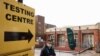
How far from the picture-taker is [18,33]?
1.84 meters

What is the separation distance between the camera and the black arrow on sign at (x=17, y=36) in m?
1.66

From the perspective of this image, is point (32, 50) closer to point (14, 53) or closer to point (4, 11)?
point (14, 53)

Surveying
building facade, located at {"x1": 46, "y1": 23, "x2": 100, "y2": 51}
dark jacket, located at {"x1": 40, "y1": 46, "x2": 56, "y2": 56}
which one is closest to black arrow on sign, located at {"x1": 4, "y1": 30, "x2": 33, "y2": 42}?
dark jacket, located at {"x1": 40, "y1": 46, "x2": 56, "y2": 56}

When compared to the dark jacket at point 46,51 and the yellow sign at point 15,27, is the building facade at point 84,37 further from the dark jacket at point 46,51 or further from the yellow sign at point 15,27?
the yellow sign at point 15,27

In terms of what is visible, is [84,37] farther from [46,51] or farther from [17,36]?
[17,36]

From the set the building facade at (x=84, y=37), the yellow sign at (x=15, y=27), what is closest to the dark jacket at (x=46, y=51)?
the yellow sign at (x=15, y=27)

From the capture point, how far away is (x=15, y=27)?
1763 millimetres

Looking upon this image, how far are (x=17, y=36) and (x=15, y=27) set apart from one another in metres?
0.12

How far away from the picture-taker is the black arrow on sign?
5.45 ft

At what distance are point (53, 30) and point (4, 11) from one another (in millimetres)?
36246

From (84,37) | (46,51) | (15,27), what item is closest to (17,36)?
(15,27)

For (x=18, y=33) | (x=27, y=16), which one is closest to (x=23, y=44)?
(x=18, y=33)

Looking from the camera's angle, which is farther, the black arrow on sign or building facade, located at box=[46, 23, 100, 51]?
building facade, located at box=[46, 23, 100, 51]

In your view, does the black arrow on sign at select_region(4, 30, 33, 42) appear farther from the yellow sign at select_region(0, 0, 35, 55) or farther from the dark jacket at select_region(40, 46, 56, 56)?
the dark jacket at select_region(40, 46, 56, 56)
